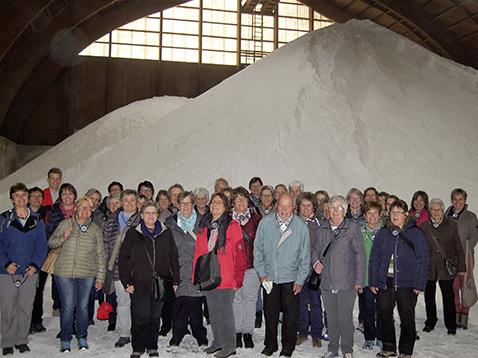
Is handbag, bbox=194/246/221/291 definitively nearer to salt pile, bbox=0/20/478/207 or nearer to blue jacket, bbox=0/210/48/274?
blue jacket, bbox=0/210/48/274

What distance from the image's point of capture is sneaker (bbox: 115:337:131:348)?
518 cm

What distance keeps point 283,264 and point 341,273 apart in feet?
1.89

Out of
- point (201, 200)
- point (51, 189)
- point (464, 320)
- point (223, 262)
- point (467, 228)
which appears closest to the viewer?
point (223, 262)

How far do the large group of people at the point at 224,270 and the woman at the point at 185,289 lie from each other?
11mm

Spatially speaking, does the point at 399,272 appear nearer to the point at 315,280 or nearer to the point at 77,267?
the point at 315,280

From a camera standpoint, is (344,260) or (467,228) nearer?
(344,260)

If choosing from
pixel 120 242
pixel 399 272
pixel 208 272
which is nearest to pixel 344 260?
pixel 399 272

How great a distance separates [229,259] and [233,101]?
8850 millimetres

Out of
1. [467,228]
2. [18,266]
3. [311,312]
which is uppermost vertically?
[467,228]

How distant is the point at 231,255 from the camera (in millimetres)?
4922

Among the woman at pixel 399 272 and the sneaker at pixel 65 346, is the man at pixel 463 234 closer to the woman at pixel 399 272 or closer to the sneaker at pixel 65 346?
the woman at pixel 399 272

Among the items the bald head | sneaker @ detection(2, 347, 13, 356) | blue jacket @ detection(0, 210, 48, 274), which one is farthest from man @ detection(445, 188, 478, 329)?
sneaker @ detection(2, 347, 13, 356)

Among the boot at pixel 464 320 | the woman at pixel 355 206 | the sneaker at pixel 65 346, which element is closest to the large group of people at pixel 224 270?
the sneaker at pixel 65 346

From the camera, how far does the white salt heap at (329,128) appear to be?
10164 mm
